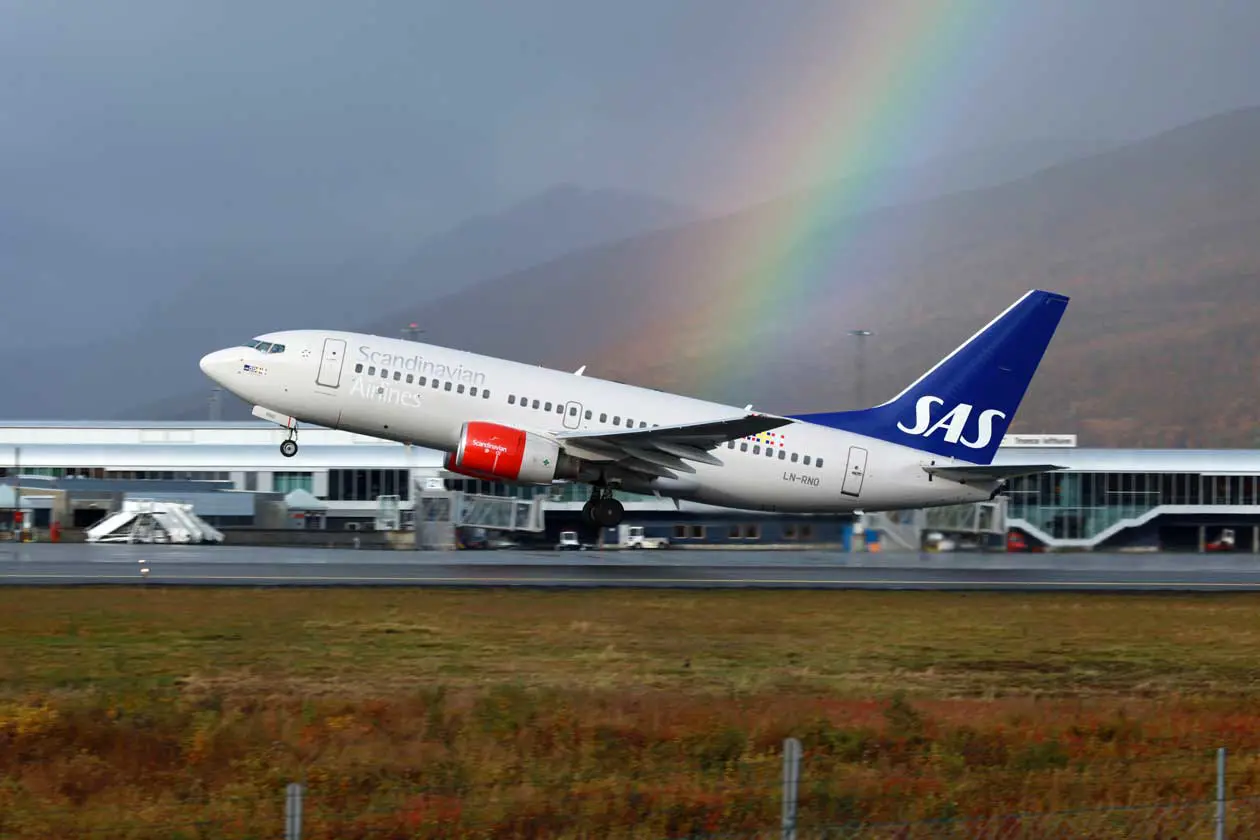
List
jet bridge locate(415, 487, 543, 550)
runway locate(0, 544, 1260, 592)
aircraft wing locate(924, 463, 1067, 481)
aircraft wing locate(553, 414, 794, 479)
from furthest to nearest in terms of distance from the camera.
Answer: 1. jet bridge locate(415, 487, 543, 550)
2. aircraft wing locate(924, 463, 1067, 481)
3. aircraft wing locate(553, 414, 794, 479)
4. runway locate(0, 544, 1260, 592)

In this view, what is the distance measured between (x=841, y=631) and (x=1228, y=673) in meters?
6.31

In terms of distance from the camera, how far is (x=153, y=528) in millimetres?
46844

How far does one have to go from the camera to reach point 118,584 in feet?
88.4

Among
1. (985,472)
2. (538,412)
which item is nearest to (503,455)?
(538,412)

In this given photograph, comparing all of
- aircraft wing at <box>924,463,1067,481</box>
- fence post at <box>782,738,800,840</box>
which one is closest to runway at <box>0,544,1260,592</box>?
aircraft wing at <box>924,463,1067,481</box>

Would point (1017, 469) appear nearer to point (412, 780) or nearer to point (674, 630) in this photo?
point (674, 630)

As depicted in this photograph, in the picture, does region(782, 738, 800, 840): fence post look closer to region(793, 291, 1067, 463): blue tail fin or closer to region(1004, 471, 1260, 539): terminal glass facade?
region(793, 291, 1067, 463): blue tail fin

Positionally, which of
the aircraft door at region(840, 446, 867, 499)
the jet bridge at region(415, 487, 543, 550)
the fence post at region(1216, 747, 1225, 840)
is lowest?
the fence post at region(1216, 747, 1225, 840)

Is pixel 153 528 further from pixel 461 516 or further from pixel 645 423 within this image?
pixel 645 423

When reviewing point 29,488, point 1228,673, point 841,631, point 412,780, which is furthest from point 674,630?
point 29,488

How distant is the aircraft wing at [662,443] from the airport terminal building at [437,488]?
17.7 metres

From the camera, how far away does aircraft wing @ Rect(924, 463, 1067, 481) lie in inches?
1345

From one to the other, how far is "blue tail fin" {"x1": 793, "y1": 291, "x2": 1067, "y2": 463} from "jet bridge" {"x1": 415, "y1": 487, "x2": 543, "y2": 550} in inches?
503

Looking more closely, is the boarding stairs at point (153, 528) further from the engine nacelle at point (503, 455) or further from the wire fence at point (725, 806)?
the wire fence at point (725, 806)
